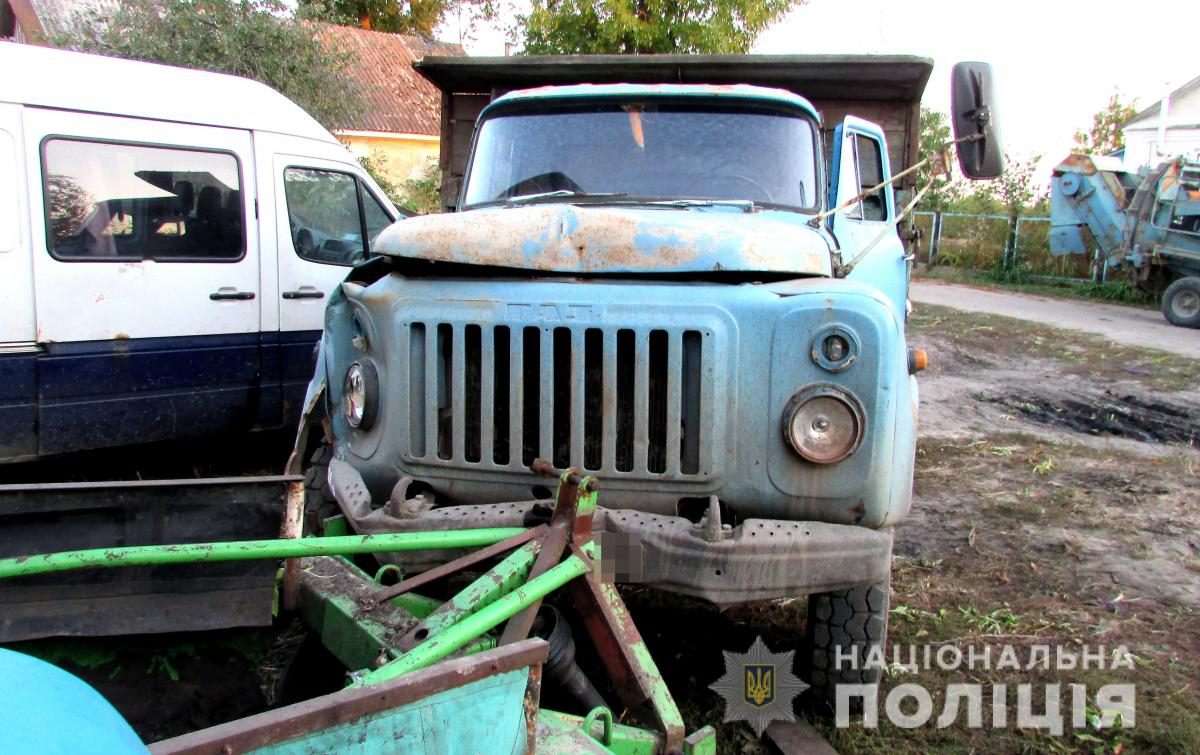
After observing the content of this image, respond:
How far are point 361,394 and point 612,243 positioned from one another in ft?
3.39

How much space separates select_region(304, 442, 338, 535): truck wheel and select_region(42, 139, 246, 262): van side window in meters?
2.40

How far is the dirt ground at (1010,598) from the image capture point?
302cm

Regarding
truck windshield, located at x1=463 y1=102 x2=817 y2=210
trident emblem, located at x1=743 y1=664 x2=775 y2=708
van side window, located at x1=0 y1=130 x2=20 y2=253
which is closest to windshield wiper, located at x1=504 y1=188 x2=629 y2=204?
truck windshield, located at x1=463 y1=102 x2=817 y2=210

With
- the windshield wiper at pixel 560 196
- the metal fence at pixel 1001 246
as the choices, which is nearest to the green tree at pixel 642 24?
the metal fence at pixel 1001 246

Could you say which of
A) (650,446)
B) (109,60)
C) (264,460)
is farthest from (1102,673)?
(109,60)

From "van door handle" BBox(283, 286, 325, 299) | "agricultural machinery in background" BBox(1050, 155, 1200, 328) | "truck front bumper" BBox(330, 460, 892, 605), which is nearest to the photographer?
"truck front bumper" BBox(330, 460, 892, 605)

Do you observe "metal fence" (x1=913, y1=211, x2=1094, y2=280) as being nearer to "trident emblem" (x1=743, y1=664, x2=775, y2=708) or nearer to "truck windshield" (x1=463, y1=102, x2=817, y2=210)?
"truck windshield" (x1=463, y1=102, x2=817, y2=210)

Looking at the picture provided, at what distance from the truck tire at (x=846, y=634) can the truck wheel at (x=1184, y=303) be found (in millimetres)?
13628

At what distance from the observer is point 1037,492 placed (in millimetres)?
5891

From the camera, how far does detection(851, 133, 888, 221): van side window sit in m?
5.19

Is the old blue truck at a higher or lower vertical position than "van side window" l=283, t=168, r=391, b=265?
lower

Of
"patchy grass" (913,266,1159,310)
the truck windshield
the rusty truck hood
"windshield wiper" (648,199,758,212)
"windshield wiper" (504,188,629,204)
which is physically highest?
the truck windshield

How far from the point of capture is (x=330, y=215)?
21.4ft

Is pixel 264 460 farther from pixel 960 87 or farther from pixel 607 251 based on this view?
pixel 960 87
